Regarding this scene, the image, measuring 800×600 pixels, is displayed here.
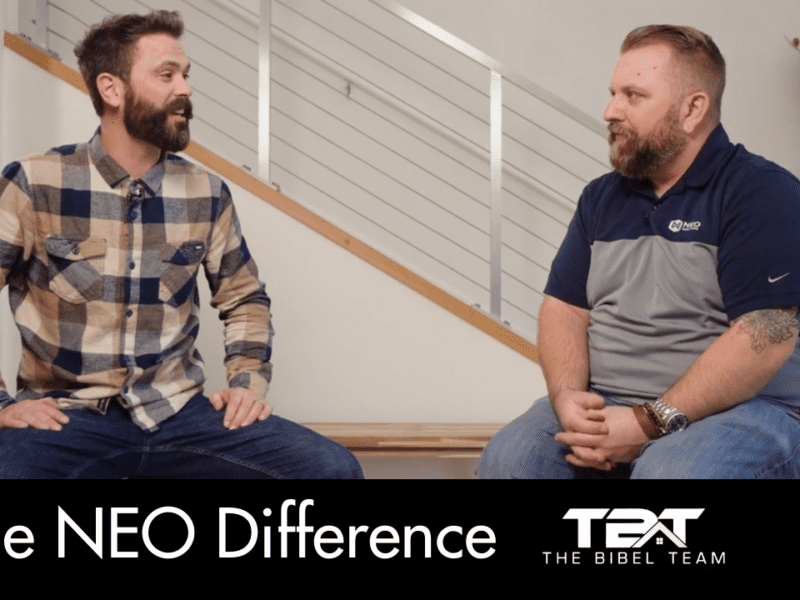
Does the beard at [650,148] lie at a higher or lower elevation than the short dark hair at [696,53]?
lower

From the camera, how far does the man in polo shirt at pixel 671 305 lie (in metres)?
1.16

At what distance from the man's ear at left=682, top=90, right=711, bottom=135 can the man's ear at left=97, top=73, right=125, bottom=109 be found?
1100 millimetres

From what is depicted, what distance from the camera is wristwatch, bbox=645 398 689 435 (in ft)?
3.92

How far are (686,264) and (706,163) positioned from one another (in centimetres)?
20

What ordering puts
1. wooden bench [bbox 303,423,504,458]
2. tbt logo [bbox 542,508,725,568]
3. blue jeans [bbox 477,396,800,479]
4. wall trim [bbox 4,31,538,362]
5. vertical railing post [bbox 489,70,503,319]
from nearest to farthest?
tbt logo [bbox 542,508,725,568], blue jeans [bbox 477,396,800,479], wooden bench [bbox 303,423,504,458], wall trim [bbox 4,31,538,362], vertical railing post [bbox 489,70,503,319]

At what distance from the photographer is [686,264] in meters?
1.28

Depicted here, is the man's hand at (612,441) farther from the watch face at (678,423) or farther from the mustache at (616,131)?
the mustache at (616,131)

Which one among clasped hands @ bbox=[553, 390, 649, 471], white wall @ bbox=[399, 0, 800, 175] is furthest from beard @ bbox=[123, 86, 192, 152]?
white wall @ bbox=[399, 0, 800, 175]

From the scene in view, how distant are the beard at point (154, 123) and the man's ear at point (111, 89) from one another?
0.06 feet

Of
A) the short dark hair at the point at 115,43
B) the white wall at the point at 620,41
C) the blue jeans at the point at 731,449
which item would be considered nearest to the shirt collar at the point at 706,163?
the blue jeans at the point at 731,449

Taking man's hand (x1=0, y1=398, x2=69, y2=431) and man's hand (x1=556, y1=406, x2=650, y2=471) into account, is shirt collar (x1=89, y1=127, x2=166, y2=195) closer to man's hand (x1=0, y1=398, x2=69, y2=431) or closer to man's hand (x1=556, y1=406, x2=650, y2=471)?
man's hand (x1=0, y1=398, x2=69, y2=431)

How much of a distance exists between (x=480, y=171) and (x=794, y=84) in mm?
1507

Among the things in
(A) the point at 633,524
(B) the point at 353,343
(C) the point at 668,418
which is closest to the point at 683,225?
(C) the point at 668,418

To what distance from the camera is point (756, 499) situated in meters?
0.96
